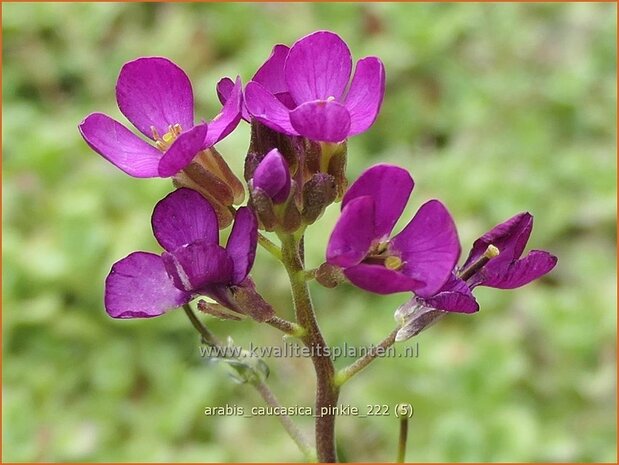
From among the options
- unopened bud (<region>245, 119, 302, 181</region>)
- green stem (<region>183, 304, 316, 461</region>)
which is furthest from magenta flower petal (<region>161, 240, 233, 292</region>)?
green stem (<region>183, 304, 316, 461</region>)

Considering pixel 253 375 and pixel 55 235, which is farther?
pixel 55 235

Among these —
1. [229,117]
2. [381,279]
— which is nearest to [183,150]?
[229,117]

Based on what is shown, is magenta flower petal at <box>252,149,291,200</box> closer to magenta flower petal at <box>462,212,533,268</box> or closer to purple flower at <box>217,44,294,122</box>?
purple flower at <box>217,44,294,122</box>

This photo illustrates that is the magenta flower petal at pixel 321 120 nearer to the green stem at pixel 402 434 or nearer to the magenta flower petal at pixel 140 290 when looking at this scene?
the magenta flower petal at pixel 140 290

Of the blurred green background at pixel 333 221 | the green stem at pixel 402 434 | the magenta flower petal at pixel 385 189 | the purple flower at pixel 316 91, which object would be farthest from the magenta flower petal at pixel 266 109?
the blurred green background at pixel 333 221

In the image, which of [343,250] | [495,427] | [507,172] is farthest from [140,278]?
[507,172]

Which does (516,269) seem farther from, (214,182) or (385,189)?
(214,182)

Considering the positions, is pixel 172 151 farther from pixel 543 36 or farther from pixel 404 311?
pixel 543 36
